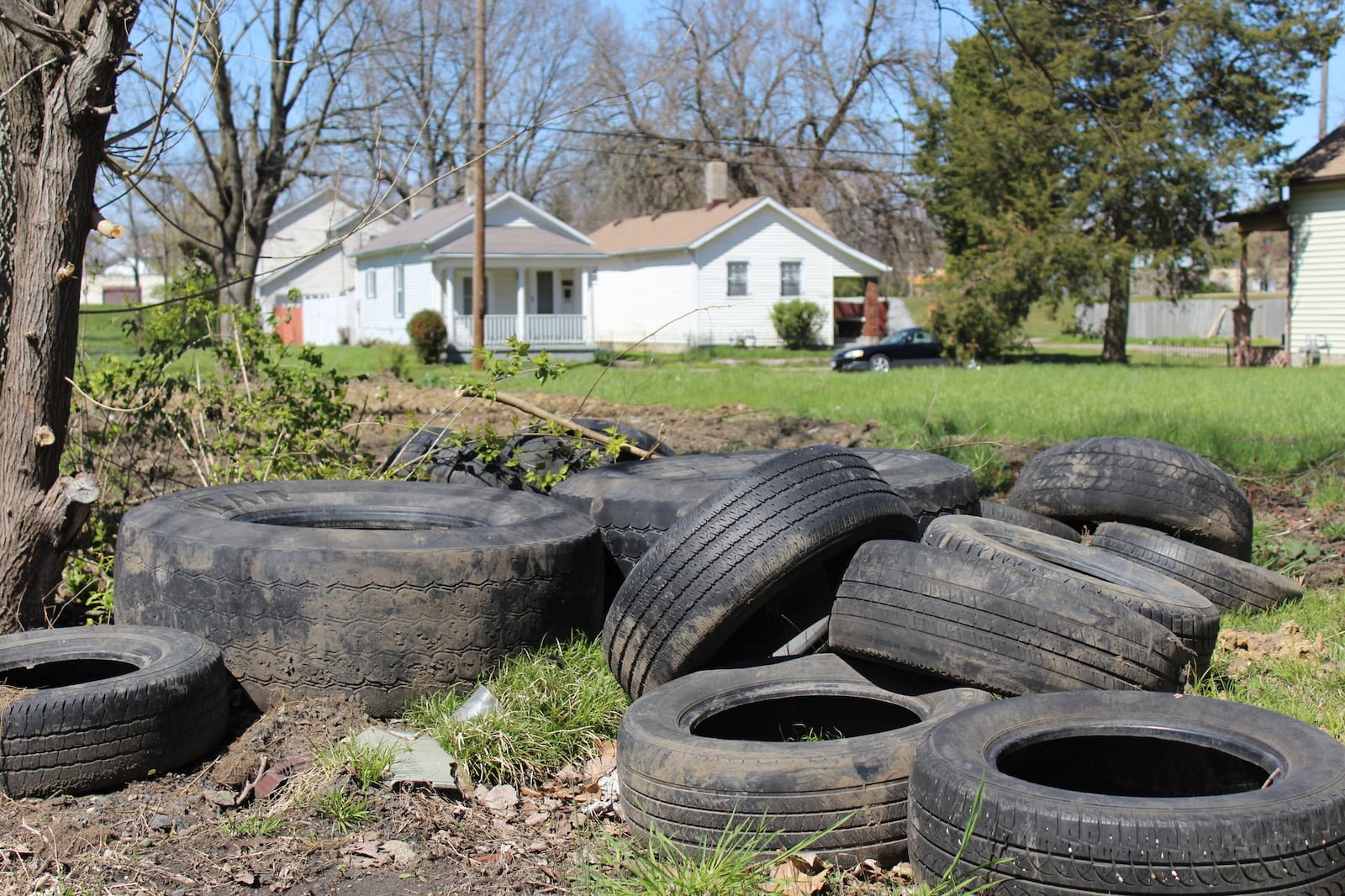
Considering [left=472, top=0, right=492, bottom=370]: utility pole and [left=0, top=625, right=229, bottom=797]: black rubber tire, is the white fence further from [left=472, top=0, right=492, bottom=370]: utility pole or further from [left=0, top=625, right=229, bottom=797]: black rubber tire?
[left=0, top=625, right=229, bottom=797]: black rubber tire

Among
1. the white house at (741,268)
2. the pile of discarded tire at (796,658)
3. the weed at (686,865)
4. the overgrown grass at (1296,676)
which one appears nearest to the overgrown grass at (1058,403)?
the overgrown grass at (1296,676)

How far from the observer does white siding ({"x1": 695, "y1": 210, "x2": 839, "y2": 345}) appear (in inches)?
1644

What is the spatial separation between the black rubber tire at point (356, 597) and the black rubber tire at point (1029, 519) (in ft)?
8.13

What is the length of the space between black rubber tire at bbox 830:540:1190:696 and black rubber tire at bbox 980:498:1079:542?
7.80ft

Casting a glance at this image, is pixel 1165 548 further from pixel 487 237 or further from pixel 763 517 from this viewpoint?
pixel 487 237

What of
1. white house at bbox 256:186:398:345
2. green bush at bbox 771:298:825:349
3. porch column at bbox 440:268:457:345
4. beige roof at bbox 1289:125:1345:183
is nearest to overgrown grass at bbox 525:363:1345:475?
beige roof at bbox 1289:125:1345:183

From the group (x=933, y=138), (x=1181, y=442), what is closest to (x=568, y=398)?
(x=1181, y=442)

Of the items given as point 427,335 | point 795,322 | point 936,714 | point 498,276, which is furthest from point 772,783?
point 498,276

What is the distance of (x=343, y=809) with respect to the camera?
3.75m

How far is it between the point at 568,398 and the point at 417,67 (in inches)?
797

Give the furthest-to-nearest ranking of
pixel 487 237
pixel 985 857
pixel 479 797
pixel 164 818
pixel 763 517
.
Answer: pixel 487 237
pixel 763 517
pixel 479 797
pixel 164 818
pixel 985 857

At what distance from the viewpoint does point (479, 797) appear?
397 centimetres

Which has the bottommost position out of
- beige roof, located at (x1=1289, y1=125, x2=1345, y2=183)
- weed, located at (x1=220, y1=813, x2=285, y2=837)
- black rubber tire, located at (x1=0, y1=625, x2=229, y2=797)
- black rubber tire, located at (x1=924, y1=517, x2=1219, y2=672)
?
weed, located at (x1=220, y1=813, x2=285, y2=837)

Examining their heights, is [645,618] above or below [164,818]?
above
